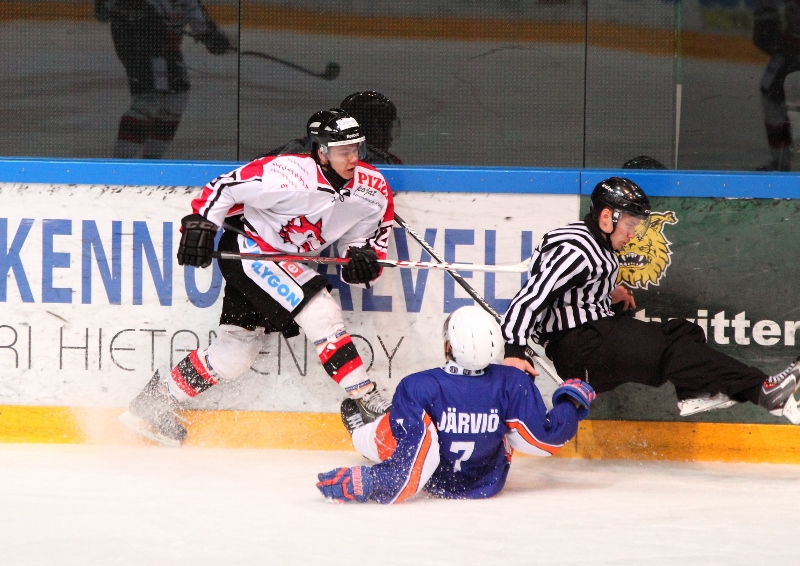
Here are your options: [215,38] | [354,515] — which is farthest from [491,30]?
[354,515]

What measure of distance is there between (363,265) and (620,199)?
0.86 meters

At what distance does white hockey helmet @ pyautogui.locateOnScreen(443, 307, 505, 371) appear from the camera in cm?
321

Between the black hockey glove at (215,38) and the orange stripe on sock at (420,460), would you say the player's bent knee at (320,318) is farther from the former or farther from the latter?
the black hockey glove at (215,38)

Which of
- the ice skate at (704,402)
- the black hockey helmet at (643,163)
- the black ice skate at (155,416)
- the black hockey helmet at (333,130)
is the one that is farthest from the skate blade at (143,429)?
the black hockey helmet at (643,163)

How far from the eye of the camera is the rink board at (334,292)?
4.00 meters

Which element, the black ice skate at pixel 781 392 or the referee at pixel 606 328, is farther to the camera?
the referee at pixel 606 328

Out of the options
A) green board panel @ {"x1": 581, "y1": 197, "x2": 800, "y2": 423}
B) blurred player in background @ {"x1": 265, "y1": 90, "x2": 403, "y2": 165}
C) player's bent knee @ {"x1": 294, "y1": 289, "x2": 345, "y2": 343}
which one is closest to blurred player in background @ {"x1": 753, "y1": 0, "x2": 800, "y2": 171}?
green board panel @ {"x1": 581, "y1": 197, "x2": 800, "y2": 423}

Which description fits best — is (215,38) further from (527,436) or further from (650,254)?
(527,436)

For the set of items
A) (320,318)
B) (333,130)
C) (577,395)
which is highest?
(333,130)

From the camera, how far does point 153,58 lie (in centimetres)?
460

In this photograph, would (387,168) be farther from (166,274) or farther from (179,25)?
(179,25)

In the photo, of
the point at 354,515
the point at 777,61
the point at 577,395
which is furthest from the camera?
the point at 777,61

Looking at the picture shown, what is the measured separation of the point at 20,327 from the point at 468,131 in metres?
1.89

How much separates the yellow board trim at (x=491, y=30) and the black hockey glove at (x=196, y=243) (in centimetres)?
125
